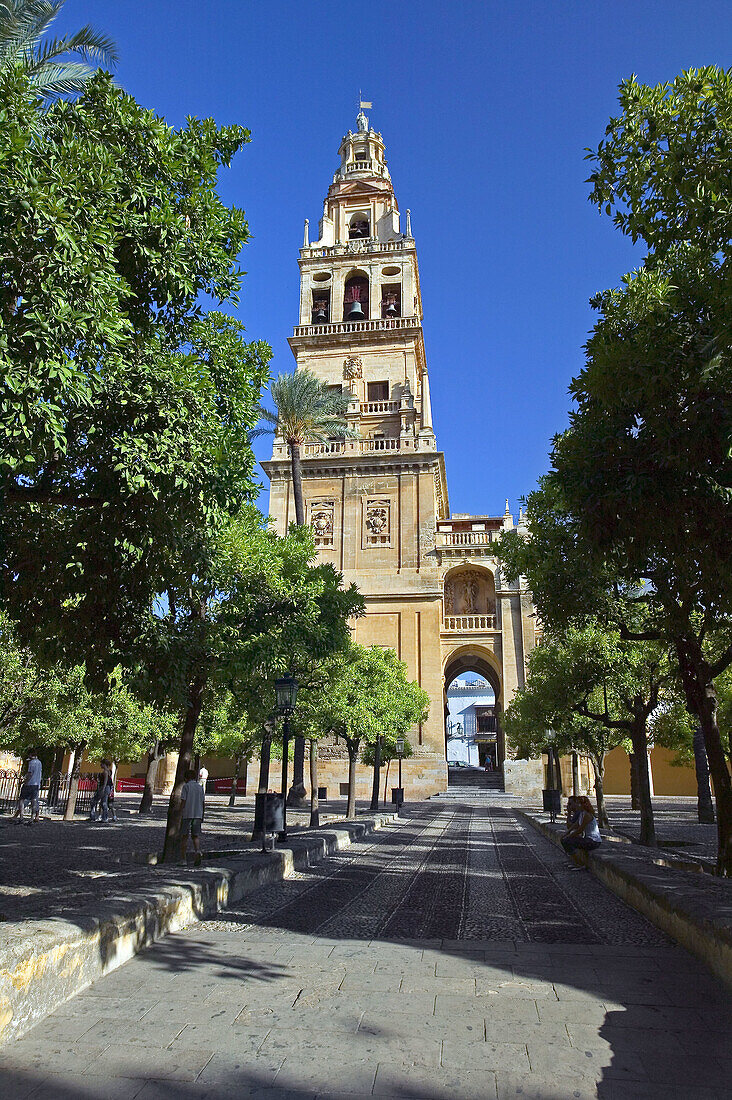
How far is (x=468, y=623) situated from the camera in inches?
1560

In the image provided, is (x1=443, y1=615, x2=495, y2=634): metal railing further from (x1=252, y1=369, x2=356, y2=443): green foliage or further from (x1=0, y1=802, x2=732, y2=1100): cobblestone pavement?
(x1=0, y1=802, x2=732, y2=1100): cobblestone pavement

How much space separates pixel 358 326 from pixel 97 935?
133 feet

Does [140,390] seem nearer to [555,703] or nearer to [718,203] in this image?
[718,203]

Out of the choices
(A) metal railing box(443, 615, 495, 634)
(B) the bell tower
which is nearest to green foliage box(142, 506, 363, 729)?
(B) the bell tower

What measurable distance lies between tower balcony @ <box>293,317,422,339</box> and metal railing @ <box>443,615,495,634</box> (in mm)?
16417

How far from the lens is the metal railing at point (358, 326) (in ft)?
138

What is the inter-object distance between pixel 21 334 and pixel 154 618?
4.42m

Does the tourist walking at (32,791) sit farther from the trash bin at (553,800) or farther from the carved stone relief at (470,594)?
the carved stone relief at (470,594)

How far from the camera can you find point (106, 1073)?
3520 mm

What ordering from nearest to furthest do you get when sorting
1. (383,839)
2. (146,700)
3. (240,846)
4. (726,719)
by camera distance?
(146,700) < (240,846) < (383,839) < (726,719)

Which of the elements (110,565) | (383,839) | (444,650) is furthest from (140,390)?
(444,650)

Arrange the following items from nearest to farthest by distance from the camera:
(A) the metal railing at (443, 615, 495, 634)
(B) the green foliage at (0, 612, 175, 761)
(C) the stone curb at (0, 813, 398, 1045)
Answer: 1. (C) the stone curb at (0, 813, 398, 1045)
2. (B) the green foliage at (0, 612, 175, 761)
3. (A) the metal railing at (443, 615, 495, 634)

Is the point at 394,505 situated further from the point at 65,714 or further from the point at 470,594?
the point at 65,714

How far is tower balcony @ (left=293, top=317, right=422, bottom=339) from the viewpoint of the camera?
41938 millimetres
